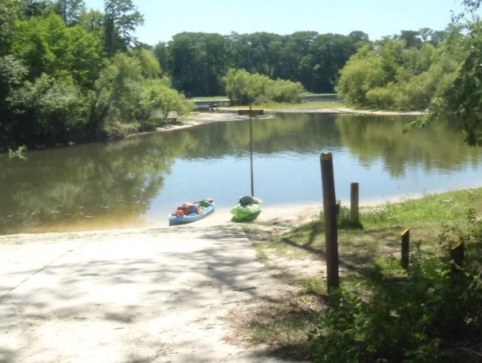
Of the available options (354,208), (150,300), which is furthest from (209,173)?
(150,300)

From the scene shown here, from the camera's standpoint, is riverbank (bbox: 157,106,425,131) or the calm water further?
riverbank (bbox: 157,106,425,131)

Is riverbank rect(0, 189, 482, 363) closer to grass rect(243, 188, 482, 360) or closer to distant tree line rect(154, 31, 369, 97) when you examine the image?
grass rect(243, 188, 482, 360)

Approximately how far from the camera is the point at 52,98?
141 ft

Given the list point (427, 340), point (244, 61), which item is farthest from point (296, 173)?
point (244, 61)

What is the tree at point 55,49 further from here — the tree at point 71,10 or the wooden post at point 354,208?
the wooden post at point 354,208

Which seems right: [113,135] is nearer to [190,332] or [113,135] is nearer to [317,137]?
[317,137]

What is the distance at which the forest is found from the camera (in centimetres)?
1228

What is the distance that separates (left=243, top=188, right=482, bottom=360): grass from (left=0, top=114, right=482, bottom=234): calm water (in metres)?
10.8

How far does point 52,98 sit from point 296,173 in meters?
20.7

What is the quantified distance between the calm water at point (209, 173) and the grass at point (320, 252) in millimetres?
10846

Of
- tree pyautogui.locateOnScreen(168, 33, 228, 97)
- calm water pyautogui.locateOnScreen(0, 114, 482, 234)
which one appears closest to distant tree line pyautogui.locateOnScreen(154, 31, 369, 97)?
tree pyautogui.locateOnScreen(168, 33, 228, 97)

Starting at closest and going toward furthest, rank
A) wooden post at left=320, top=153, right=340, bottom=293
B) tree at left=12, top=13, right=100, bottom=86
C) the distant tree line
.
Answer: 1. wooden post at left=320, top=153, right=340, bottom=293
2. tree at left=12, top=13, right=100, bottom=86
3. the distant tree line

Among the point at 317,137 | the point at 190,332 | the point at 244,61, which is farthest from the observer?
the point at 244,61

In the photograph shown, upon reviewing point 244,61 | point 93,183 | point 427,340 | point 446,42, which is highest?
point 244,61
